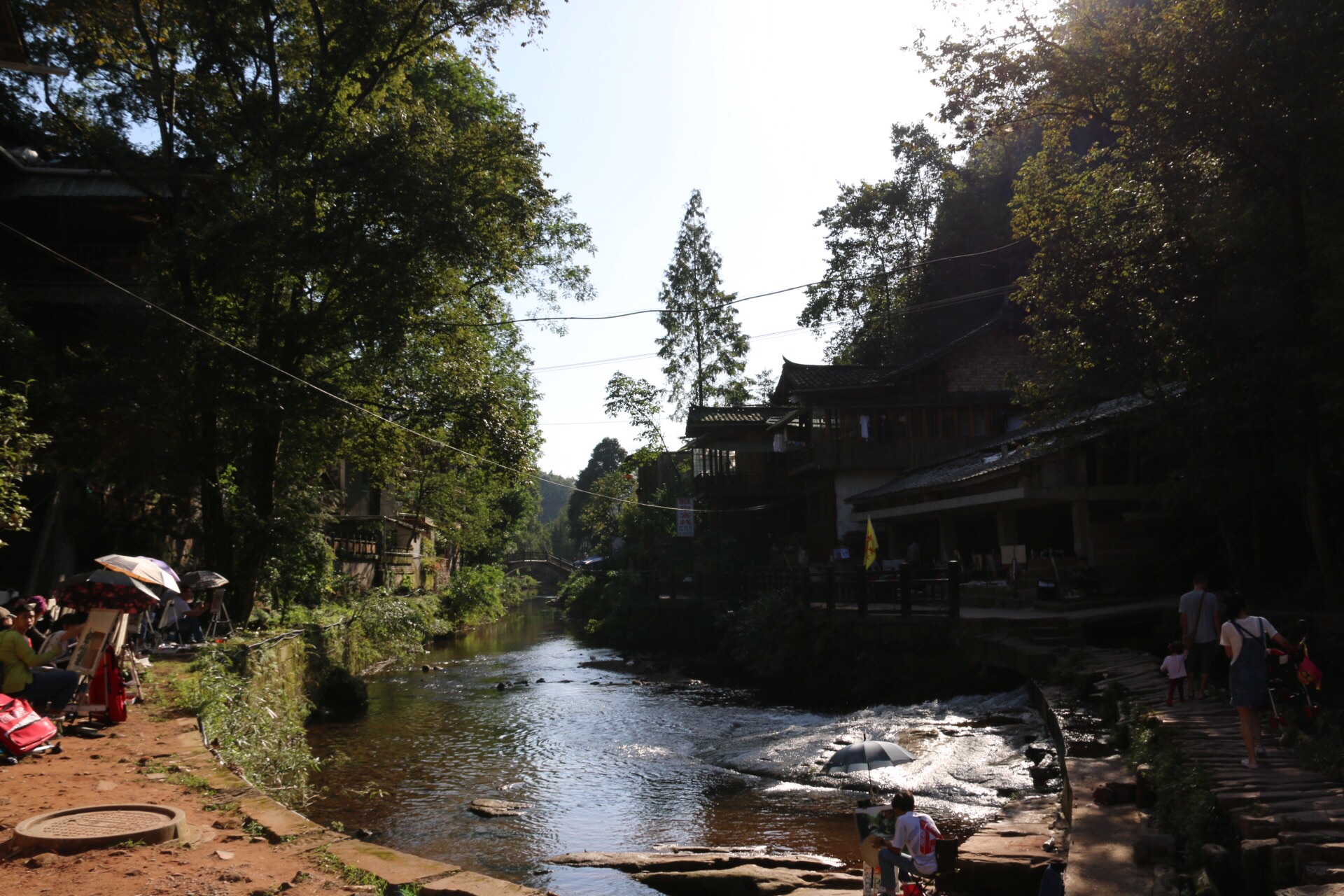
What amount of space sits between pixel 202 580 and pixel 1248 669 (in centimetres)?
1588

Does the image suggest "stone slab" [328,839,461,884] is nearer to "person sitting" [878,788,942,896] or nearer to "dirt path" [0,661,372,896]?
"dirt path" [0,661,372,896]

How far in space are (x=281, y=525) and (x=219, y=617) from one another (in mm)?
2111

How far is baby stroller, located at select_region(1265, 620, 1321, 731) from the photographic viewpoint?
8.88m

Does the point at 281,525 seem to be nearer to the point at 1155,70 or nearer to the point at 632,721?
the point at 632,721

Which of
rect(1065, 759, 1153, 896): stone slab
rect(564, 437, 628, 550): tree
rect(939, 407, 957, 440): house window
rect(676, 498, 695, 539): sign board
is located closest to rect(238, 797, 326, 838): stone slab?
rect(1065, 759, 1153, 896): stone slab

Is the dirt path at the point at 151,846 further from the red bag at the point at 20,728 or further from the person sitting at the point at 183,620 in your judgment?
the person sitting at the point at 183,620

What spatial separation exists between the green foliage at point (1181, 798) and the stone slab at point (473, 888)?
15.0ft

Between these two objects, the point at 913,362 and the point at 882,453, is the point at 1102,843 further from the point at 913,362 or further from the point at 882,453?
the point at 913,362

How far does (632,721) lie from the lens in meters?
18.7

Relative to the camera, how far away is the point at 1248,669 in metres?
8.17

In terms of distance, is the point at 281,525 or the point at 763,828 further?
the point at 281,525

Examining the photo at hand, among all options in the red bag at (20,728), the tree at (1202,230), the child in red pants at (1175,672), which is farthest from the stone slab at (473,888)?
the tree at (1202,230)

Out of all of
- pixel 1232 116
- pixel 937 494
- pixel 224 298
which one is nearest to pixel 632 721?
pixel 937 494

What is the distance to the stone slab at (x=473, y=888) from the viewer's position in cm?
606
